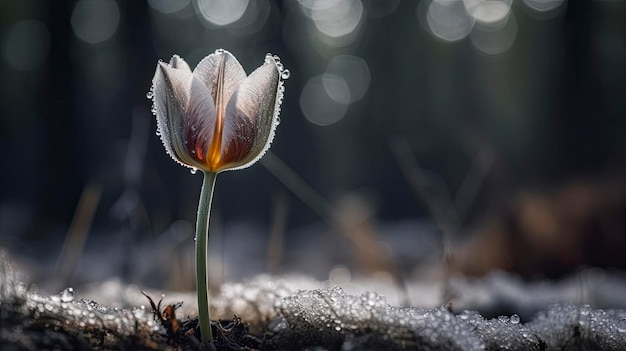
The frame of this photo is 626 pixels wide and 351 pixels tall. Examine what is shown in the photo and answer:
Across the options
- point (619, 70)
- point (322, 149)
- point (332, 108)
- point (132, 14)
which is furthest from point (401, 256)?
point (332, 108)

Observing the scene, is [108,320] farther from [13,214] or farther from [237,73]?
[13,214]

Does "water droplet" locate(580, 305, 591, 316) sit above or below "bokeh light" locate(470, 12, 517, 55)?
below

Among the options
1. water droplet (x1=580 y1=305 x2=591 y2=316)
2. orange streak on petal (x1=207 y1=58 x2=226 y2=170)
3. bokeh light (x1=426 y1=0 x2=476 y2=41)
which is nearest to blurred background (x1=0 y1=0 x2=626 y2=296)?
bokeh light (x1=426 y1=0 x2=476 y2=41)

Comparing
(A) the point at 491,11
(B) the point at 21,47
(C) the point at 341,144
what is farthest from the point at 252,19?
(A) the point at 491,11

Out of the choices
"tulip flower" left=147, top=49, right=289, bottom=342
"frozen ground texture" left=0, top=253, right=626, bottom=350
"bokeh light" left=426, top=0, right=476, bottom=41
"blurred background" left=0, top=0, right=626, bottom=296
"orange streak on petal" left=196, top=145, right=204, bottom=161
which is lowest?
"frozen ground texture" left=0, top=253, right=626, bottom=350

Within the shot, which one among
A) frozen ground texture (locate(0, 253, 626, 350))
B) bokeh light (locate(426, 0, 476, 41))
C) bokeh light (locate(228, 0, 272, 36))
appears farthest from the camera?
bokeh light (locate(228, 0, 272, 36))

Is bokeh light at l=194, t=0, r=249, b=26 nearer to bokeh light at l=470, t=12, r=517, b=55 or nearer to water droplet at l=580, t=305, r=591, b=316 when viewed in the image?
bokeh light at l=470, t=12, r=517, b=55

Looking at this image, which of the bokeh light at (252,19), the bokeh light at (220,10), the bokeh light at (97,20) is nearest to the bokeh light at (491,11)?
the bokeh light at (252,19)
